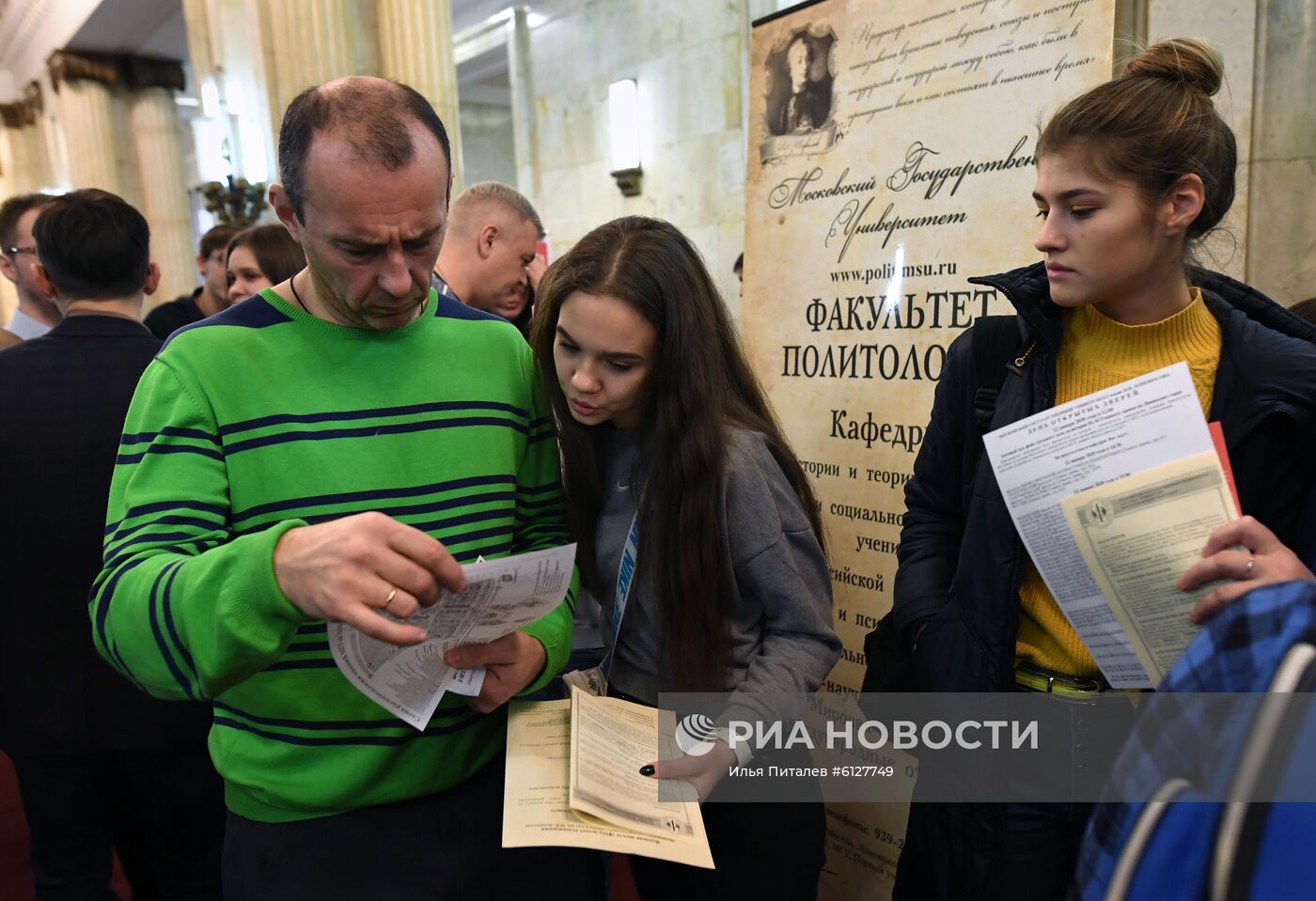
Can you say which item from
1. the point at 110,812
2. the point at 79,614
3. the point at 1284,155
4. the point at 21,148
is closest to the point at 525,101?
the point at 1284,155

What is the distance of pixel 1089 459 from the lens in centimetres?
116

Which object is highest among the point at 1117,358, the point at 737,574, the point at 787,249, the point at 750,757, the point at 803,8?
the point at 803,8

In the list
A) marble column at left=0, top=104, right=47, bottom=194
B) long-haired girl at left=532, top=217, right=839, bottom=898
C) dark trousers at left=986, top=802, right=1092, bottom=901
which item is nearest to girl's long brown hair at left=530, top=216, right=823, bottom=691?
long-haired girl at left=532, top=217, right=839, bottom=898

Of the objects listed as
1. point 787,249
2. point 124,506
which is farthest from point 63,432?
point 787,249

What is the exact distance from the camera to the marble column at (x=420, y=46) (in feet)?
16.6

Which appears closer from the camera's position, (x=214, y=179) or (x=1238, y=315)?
(x=1238, y=315)

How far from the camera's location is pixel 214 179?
5.78 metres

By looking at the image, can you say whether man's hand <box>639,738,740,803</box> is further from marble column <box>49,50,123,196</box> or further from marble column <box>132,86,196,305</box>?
marble column <box>49,50,123,196</box>

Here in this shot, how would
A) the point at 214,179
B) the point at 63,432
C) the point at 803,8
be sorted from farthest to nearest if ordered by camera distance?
1. the point at 214,179
2. the point at 803,8
3. the point at 63,432

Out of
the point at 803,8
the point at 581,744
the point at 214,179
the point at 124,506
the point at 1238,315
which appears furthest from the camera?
the point at 214,179

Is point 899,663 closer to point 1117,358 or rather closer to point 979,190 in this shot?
point 1117,358

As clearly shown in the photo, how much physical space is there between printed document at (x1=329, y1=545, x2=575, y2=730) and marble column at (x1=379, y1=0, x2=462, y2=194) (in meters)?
4.43

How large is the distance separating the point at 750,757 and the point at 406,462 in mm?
729

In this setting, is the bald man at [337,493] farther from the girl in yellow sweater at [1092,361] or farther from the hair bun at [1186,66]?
the hair bun at [1186,66]
